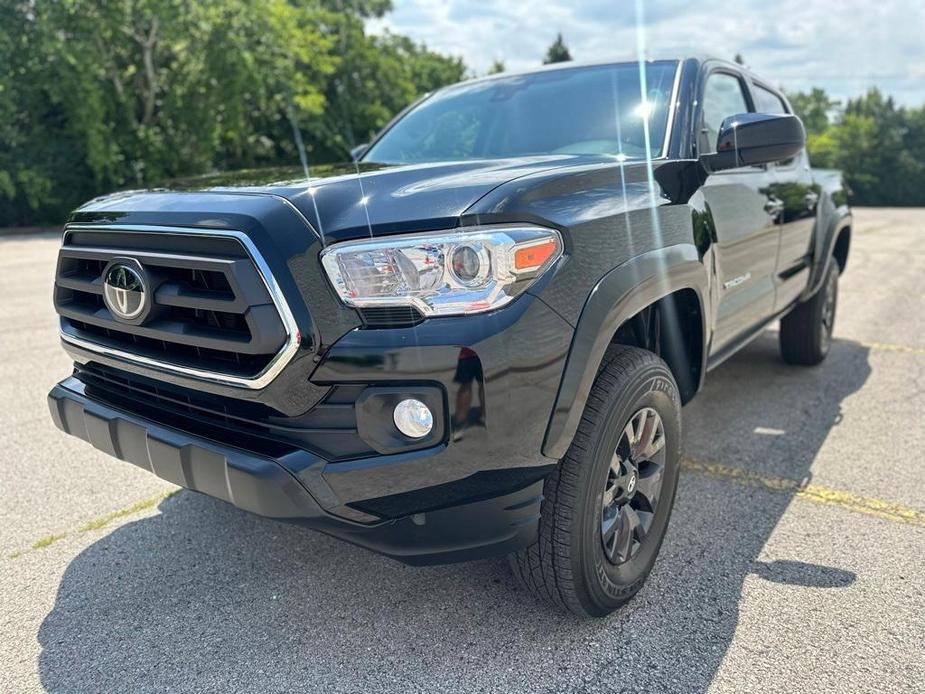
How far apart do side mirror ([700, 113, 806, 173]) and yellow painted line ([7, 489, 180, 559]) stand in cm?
270

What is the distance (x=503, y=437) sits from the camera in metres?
1.91

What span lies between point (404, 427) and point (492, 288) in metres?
A: 0.41

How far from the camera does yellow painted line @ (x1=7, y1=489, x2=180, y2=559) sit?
9.46 ft

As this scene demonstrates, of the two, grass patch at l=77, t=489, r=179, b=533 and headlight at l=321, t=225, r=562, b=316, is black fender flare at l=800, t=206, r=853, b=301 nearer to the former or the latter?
headlight at l=321, t=225, r=562, b=316

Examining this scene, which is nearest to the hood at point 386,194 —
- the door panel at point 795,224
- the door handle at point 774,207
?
the door handle at point 774,207

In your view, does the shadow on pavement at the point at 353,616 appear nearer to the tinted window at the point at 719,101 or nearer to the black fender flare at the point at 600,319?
the black fender flare at the point at 600,319

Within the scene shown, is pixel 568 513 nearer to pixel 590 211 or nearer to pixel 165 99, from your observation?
pixel 590 211

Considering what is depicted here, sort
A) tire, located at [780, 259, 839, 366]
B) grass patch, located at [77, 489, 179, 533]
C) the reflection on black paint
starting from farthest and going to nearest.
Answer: tire, located at [780, 259, 839, 366], grass patch, located at [77, 489, 179, 533], the reflection on black paint

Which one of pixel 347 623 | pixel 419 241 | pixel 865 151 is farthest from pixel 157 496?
pixel 865 151

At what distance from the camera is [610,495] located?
7.82 ft

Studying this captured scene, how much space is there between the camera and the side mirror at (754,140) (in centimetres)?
289

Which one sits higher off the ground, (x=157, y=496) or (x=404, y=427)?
(x=404, y=427)

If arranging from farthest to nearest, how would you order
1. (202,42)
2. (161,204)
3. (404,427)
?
(202,42) → (161,204) → (404,427)

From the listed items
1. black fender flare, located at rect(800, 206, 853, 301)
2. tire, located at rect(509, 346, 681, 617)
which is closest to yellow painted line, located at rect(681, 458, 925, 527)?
tire, located at rect(509, 346, 681, 617)
